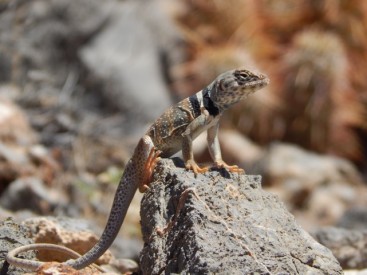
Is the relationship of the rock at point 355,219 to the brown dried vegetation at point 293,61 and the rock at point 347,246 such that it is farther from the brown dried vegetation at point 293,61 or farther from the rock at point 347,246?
the brown dried vegetation at point 293,61

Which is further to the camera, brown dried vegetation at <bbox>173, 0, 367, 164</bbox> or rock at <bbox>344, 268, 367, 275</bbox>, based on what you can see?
brown dried vegetation at <bbox>173, 0, 367, 164</bbox>

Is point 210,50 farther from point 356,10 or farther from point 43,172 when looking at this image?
point 43,172

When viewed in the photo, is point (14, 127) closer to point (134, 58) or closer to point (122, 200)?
point (134, 58)

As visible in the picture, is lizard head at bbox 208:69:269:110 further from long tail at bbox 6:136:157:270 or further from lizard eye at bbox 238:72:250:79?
long tail at bbox 6:136:157:270

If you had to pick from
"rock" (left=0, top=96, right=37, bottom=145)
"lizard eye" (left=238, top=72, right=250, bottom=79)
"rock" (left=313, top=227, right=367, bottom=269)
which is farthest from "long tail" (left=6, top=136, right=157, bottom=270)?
"rock" (left=0, top=96, right=37, bottom=145)

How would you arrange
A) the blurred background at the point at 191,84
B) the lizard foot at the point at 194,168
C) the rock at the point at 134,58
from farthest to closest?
the rock at the point at 134,58 < the blurred background at the point at 191,84 < the lizard foot at the point at 194,168

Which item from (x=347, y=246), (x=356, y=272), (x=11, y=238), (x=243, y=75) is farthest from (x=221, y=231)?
(x=347, y=246)

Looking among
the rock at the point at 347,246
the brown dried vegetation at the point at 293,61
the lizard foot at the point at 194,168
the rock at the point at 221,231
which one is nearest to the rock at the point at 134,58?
the brown dried vegetation at the point at 293,61
